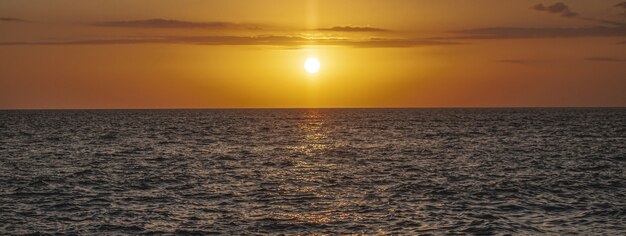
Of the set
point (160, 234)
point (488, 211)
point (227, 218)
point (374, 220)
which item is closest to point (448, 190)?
point (488, 211)

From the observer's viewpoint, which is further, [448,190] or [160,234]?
[448,190]

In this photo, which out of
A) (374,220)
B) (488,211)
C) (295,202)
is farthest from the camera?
(295,202)

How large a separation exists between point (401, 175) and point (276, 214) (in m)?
18.0

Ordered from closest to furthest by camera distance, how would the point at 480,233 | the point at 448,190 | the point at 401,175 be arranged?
1. the point at 480,233
2. the point at 448,190
3. the point at 401,175

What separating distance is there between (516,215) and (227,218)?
13.0 metres

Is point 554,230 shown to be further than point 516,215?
No

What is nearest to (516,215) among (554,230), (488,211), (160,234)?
(488,211)

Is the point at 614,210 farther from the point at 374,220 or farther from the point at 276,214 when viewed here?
the point at 276,214

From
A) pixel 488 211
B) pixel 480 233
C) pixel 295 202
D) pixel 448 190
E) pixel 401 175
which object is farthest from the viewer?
pixel 401 175

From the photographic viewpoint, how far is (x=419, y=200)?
3822 centimetres

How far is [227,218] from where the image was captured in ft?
109

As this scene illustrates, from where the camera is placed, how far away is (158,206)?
3659 centimetres

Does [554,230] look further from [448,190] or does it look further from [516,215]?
[448,190]

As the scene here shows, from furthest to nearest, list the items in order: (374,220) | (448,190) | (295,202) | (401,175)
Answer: (401,175)
(448,190)
(295,202)
(374,220)
